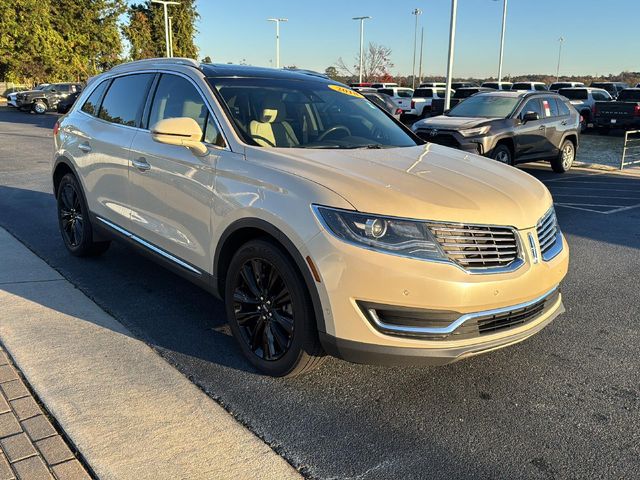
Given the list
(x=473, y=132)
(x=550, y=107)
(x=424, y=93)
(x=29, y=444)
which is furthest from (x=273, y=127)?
(x=424, y=93)

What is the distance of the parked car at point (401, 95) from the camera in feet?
87.9

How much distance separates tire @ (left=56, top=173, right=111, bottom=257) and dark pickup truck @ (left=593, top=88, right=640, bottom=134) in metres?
20.4

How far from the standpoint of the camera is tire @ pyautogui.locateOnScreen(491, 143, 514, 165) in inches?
431

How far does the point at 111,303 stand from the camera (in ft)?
14.6

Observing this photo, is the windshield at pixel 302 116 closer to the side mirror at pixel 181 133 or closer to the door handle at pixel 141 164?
the side mirror at pixel 181 133

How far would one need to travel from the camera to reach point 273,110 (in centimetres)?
387

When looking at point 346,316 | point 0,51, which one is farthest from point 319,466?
point 0,51

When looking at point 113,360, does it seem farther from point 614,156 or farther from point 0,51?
point 0,51

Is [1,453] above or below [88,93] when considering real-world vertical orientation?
below

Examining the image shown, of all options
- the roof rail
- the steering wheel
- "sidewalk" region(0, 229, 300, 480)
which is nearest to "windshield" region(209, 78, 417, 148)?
the steering wheel

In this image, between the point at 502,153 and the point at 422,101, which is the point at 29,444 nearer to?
the point at 502,153

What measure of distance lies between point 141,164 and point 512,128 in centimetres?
889

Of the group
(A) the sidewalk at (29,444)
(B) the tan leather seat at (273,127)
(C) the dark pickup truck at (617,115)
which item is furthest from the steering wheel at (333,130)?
(C) the dark pickup truck at (617,115)

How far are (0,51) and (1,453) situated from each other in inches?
1912
